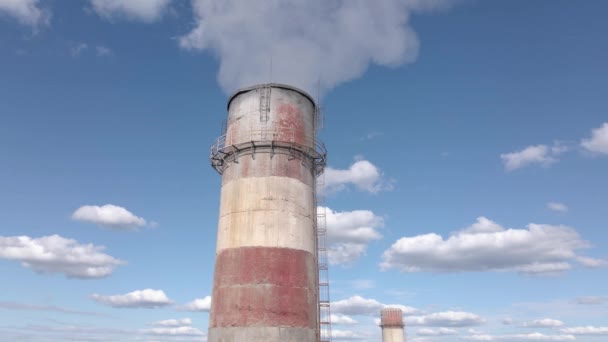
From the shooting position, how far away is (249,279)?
18.5 meters

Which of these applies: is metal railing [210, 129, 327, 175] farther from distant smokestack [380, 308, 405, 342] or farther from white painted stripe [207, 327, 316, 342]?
distant smokestack [380, 308, 405, 342]

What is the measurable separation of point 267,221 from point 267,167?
→ 98.5 inches

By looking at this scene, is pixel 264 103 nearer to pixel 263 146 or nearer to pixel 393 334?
pixel 263 146

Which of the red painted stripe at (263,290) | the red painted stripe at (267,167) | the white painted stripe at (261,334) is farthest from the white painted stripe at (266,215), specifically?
the white painted stripe at (261,334)

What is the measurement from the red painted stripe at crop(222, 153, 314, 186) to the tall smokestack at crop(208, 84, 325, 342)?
5cm

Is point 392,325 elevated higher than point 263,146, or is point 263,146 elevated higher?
point 263,146

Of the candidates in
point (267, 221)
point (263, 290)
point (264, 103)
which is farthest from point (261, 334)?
point (264, 103)

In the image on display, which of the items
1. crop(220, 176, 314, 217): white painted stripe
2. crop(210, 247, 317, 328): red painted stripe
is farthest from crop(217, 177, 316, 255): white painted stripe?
crop(210, 247, 317, 328): red painted stripe

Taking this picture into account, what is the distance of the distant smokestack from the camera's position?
158 feet

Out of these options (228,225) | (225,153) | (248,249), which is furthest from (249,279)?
(225,153)

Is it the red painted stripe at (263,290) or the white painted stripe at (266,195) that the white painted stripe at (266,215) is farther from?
the red painted stripe at (263,290)

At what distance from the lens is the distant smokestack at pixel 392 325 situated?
158 ft

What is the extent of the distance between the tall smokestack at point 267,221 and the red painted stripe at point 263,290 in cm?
4

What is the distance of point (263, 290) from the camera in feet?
59.9
